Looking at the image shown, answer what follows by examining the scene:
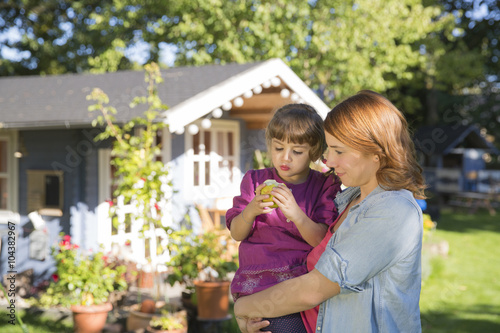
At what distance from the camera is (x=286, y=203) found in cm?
190

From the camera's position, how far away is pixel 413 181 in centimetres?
169

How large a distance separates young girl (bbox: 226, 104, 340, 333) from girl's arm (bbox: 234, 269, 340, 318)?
20 cm

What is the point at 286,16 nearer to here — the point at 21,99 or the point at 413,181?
the point at 21,99

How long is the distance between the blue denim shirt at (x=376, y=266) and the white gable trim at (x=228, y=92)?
463 centimetres

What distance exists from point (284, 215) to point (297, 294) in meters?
0.49

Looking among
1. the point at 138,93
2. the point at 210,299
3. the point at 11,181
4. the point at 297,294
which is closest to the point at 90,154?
the point at 138,93

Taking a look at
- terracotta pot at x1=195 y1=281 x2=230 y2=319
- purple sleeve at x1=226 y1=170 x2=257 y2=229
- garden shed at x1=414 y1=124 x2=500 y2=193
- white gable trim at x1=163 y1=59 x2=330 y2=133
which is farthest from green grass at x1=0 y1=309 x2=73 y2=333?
garden shed at x1=414 y1=124 x2=500 y2=193

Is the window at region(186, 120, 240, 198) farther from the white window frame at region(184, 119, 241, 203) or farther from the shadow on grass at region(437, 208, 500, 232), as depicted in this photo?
the shadow on grass at region(437, 208, 500, 232)

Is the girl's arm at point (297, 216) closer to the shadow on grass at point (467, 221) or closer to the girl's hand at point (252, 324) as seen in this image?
the girl's hand at point (252, 324)

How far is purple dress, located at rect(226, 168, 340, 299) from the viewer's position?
2100mm

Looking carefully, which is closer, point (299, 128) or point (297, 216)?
point (297, 216)

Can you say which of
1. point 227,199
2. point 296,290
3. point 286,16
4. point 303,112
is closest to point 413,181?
point 296,290

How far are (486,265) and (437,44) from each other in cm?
1081

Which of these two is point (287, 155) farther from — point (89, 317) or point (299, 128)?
point (89, 317)
